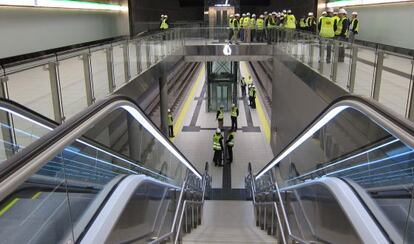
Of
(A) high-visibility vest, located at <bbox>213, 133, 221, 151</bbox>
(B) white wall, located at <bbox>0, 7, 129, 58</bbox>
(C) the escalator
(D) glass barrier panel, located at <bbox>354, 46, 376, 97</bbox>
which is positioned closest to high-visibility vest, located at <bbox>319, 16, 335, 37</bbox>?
(D) glass barrier panel, located at <bbox>354, 46, 376, 97</bbox>

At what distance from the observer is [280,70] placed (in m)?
14.8

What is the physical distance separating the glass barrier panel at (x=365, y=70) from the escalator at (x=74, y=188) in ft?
10.1

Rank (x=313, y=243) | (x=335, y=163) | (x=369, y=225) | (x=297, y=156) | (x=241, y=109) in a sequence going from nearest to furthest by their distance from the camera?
(x=369, y=225), (x=313, y=243), (x=335, y=163), (x=297, y=156), (x=241, y=109)

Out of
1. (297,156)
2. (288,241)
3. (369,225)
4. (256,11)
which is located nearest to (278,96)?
(297,156)

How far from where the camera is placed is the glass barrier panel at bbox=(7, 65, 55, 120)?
4030 mm

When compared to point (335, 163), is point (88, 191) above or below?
above

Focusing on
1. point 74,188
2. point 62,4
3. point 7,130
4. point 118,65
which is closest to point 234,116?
point 62,4

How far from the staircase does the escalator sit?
36.6 inches

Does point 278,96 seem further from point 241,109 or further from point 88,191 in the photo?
point 88,191

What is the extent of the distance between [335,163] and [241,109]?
1781 centimetres

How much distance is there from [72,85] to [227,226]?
13.5 feet

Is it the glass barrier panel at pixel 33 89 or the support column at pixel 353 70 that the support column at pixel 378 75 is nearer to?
the support column at pixel 353 70

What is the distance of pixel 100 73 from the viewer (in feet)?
20.2

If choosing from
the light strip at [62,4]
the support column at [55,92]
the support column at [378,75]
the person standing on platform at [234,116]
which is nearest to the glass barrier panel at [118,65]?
the support column at [55,92]
